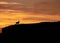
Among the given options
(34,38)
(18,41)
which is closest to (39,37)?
(34,38)

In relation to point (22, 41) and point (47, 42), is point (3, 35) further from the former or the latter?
point (47, 42)

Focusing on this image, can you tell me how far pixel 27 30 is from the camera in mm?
2748

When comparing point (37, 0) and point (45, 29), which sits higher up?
point (37, 0)

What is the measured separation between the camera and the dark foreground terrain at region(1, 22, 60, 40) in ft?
8.89

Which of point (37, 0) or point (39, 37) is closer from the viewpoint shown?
point (39, 37)

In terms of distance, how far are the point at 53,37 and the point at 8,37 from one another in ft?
1.74

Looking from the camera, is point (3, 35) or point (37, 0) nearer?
point (3, 35)

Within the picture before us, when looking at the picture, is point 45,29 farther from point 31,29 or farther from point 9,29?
point 9,29

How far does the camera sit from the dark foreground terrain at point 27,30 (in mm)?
2709

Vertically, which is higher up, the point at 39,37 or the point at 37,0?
the point at 37,0

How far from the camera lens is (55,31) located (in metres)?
2.79

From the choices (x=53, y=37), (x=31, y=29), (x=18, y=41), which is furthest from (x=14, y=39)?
(x=53, y=37)

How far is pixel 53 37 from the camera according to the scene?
9.11 feet

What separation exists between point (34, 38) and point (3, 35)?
37cm
